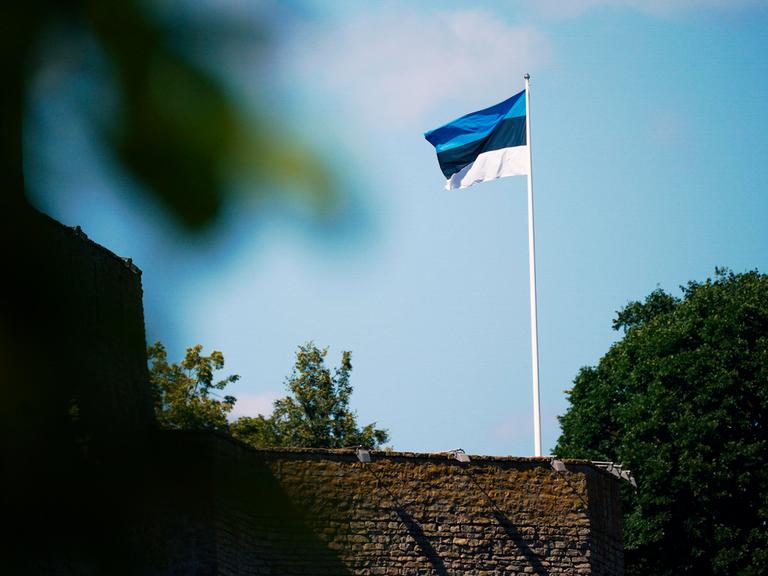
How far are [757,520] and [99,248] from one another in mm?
26771

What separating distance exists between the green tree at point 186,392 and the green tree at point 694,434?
25.6m

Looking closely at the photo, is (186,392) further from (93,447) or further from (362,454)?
(362,454)

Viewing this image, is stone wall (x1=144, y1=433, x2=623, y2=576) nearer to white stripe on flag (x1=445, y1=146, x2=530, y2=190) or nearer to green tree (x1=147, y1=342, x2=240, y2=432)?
white stripe on flag (x1=445, y1=146, x2=530, y2=190)

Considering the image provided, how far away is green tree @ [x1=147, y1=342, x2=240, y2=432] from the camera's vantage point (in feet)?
5.17

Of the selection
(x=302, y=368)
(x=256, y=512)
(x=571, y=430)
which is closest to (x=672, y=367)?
(x=571, y=430)

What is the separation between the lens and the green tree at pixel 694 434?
26.7 metres

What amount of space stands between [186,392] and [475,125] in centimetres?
1924

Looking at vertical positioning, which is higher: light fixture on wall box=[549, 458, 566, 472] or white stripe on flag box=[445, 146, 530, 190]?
white stripe on flag box=[445, 146, 530, 190]

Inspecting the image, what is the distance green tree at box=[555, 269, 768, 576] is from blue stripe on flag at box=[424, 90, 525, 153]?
986 centimetres

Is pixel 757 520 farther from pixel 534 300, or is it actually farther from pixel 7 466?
pixel 7 466

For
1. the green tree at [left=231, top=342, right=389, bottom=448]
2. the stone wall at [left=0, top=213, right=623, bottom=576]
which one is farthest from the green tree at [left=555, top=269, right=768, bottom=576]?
the stone wall at [left=0, top=213, right=623, bottom=576]

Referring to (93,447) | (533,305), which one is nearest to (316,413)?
(533,305)

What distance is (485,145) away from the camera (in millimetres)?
20812

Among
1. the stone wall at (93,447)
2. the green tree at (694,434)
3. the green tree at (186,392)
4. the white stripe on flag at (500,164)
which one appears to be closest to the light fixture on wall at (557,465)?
the white stripe on flag at (500,164)
